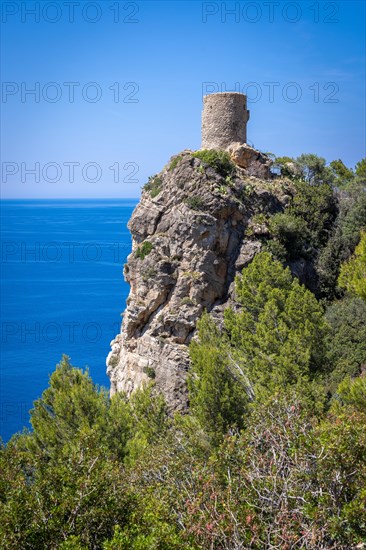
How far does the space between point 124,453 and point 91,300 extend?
5127 centimetres

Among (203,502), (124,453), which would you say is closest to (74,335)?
(124,453)

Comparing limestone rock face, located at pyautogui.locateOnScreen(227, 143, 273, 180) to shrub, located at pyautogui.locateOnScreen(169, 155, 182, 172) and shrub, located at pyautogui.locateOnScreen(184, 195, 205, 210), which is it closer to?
shrub, located at pyautogui.locateOnScreen(169, 155, 182, 172)

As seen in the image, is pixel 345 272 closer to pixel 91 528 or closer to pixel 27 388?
pixel 91 528

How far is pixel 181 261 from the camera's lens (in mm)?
24891

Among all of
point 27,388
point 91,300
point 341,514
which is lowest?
point 341,514

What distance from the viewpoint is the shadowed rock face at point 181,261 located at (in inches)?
947

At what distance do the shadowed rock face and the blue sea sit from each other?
1656 cm

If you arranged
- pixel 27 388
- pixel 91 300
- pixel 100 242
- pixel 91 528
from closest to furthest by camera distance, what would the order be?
1. pixel 91 528
2. pixel 27 388
3. pixel 91 300
4. pixel 100 242

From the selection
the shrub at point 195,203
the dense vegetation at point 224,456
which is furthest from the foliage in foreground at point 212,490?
the shrub at point 195,203

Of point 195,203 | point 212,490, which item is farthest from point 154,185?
point 212,490

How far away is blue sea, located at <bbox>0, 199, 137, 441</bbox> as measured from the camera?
4741 cm

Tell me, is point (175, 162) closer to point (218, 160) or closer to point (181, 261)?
point (218, 160)

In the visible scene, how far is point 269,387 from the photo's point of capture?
16188 mm

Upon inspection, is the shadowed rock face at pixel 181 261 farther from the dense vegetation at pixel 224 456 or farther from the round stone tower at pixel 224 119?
the dense vegetation at pixel 224 456
